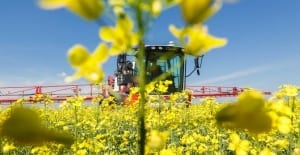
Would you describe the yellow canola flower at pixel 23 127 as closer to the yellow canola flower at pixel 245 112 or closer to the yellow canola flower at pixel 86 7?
the yellow canola flower at pixel 86 7

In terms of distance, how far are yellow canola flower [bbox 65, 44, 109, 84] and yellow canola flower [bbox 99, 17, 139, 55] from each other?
2 cm

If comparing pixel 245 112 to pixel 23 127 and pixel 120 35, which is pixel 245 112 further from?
pixel 23 127

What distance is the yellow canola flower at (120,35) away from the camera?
0.74m

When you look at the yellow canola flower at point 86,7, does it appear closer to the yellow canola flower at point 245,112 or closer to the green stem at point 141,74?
the green stem at point 141,74

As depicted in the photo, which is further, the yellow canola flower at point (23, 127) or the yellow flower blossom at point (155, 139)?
the yellow flower blossom at point (155, 139)

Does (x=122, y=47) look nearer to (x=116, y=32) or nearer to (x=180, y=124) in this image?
(x=116, y=32)

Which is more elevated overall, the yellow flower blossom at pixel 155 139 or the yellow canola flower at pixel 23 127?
the yellow canola flower at pixel 23 127

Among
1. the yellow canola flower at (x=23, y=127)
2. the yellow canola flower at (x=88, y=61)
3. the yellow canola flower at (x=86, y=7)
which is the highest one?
the yellow canola flower at (x=86, y=7)

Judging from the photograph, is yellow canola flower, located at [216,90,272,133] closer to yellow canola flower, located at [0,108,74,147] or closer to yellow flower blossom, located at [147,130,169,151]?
yellow flower blossom, located at [147,130,169,151]

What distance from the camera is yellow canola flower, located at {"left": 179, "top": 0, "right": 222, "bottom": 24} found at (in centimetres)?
71

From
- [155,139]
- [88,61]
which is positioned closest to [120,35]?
[88,61]

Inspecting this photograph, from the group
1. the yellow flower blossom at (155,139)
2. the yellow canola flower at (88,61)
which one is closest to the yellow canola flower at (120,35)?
the yellow canola flower at (88,61)

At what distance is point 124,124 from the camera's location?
10820mm

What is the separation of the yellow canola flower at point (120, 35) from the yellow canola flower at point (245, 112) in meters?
0.18
